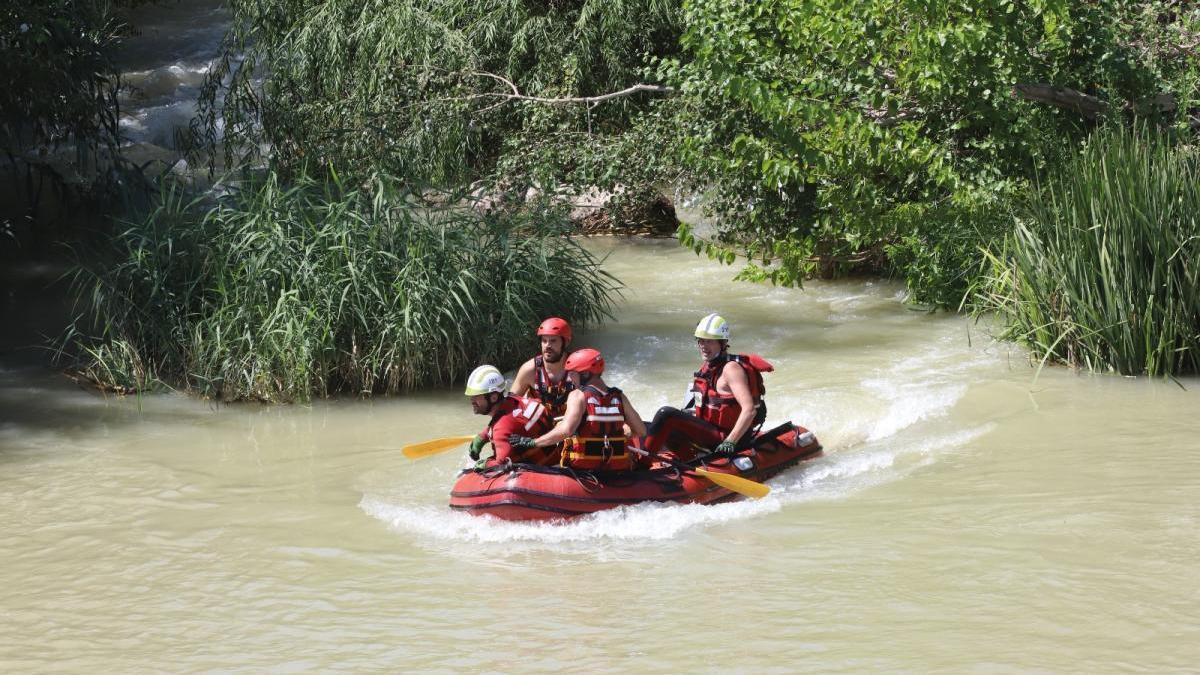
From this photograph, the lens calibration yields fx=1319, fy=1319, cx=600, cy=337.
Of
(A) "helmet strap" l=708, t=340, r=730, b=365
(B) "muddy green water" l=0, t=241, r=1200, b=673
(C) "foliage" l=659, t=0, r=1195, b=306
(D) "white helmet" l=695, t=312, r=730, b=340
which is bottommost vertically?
(B) "muddy green water" l=0, t=241, r=1200, b=673

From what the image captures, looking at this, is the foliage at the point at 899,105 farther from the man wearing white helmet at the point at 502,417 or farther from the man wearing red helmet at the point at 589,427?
the man wearing white helmet at the point at 502,417

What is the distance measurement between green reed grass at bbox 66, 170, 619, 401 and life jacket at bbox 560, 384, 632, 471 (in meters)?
2.61

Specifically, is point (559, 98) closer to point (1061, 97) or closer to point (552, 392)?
point (1061, 97)

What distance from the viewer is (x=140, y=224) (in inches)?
390

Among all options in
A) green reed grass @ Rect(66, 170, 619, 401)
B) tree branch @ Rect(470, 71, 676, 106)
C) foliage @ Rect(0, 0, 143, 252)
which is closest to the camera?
green reed grass @ Rect(66, 170, 619, 401)

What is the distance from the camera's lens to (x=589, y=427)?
6.86m

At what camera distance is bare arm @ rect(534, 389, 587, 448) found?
22.4ft

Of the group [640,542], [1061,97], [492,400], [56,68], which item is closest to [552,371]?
[492,400]

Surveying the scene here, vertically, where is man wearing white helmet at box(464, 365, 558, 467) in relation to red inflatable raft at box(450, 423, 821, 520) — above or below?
above

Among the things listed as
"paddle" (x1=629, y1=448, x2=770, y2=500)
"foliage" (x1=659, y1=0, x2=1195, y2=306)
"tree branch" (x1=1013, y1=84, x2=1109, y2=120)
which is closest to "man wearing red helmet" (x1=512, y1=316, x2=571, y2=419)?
"paddle" (x1=629, y1=448, x2=770, y2=500)

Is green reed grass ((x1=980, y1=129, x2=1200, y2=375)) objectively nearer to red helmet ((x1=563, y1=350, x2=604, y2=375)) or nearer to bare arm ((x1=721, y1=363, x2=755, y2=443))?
bare arm ((x1=721, y1=363, x2=755, y2=443))

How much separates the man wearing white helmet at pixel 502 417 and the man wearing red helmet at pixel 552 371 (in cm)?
23

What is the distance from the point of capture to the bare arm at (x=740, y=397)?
739cm

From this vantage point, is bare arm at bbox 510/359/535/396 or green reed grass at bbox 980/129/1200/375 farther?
green reed grass at bbox 980/129/1200/375
